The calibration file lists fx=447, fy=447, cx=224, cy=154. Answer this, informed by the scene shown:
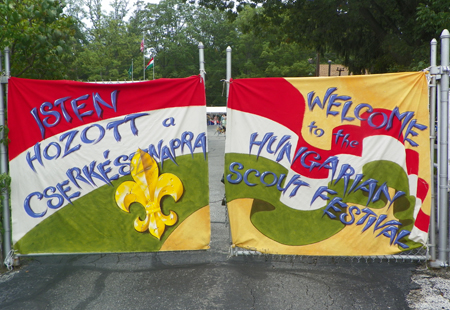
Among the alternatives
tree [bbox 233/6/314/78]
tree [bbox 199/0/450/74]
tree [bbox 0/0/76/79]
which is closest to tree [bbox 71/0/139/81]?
tree [bbox 233/6/314/78]

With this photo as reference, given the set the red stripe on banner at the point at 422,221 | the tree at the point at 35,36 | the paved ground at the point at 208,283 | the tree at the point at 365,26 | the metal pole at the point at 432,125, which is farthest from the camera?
the tree at the point at 365,26

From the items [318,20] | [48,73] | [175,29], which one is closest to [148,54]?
[175,29]

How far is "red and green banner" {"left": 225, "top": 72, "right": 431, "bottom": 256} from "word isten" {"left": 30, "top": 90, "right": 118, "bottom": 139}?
1393mm

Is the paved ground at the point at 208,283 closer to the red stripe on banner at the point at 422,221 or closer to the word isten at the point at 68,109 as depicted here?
the red stripe on banner at the point at 422,221

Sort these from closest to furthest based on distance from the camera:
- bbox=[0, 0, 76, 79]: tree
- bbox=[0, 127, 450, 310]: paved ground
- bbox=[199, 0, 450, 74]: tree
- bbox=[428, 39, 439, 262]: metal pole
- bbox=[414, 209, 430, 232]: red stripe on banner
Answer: bbox=[0, 127, 450, 310]: paved ground → bbox=[428, 39, 439, 262]: metal pole → bbox=[414, 209, 430, 232]: red stripe on banner → bbox=[0, 0, 76, 79]: tree → bbox=[199, 0, 450, 74]: tree

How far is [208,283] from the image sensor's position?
15.1 ft

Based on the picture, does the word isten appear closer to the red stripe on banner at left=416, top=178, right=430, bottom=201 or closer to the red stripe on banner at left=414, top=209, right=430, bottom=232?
the red stripe on banner at left=416, top=178, right=430, bottom=201

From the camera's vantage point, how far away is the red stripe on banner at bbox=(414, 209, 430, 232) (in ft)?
15.9

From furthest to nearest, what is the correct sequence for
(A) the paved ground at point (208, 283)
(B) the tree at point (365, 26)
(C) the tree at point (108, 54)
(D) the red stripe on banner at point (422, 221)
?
1. (C) the tree at point (108, 54)
2. (B) the tree at point (365, 26)
3. (D) the red stripe on banner at point (422, 221)
4. (A) the paved ground at point (208, 283)

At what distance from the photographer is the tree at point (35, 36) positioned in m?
5.14

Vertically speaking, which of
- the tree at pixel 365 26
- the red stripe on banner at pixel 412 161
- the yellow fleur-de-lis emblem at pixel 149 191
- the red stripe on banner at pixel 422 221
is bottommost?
the red stripe on banner at pixel 422 221

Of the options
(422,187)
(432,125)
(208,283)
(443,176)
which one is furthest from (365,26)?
(208,283)

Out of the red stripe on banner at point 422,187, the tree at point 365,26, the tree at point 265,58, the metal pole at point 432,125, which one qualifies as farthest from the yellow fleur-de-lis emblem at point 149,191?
the tree at point 265,58

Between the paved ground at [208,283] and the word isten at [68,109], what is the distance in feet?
5.39
